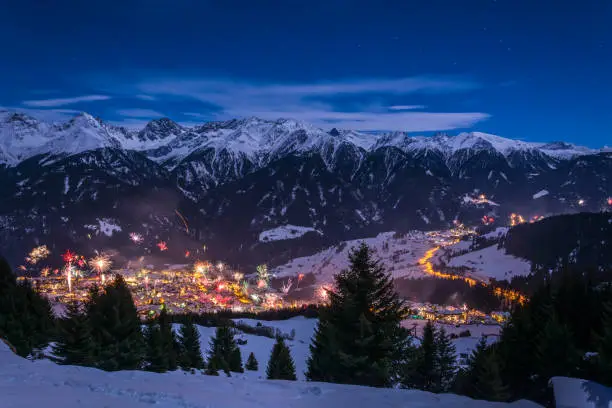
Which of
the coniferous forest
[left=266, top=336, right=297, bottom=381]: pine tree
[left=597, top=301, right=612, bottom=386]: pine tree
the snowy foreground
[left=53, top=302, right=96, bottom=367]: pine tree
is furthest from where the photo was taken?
[left=266, top=336, right=297, bottom=381]: pine tree

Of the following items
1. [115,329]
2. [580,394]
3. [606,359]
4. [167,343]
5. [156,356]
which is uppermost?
[606,359]

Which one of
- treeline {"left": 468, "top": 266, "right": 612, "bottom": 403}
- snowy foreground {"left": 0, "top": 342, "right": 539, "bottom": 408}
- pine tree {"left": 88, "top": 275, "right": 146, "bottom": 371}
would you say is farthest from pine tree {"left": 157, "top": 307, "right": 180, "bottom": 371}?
treeline {"left": 468, "top": 266, "right": 612, "bottom": 403}

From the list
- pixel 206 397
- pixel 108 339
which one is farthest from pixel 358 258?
pixel 108 339

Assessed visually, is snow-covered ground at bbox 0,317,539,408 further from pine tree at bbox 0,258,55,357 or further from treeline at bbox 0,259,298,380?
pine tree at bbox 0,258,55,357

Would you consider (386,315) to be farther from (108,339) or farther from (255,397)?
(108,339)

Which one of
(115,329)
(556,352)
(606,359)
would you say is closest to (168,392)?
(115,329)

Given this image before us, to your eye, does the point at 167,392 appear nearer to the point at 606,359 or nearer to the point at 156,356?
the point at 606,359
